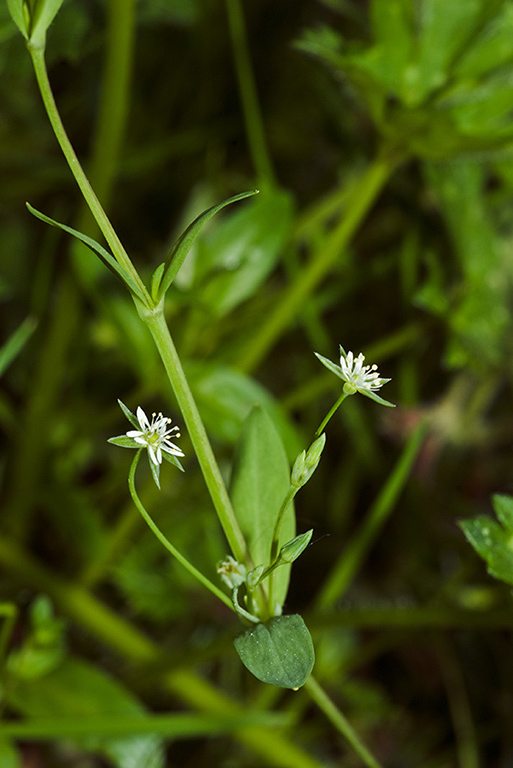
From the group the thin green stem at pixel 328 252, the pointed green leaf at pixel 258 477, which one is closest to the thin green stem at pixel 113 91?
the thin green stem at pixel 328 252

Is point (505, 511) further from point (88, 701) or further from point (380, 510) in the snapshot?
point (88, 701)

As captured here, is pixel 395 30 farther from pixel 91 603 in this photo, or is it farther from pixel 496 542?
pixel 91 603

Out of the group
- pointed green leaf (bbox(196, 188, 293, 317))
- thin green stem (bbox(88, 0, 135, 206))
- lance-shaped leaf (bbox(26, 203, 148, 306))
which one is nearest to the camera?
lance-shaped leaf (bbox(26, 203, 148, 306))

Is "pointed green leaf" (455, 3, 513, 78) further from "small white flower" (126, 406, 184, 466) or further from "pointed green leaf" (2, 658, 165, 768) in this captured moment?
"pointed green leaf" (2, 658, 165, 768)

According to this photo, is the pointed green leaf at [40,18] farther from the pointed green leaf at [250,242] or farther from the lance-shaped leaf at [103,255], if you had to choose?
the pointed green leaf at [250,242]

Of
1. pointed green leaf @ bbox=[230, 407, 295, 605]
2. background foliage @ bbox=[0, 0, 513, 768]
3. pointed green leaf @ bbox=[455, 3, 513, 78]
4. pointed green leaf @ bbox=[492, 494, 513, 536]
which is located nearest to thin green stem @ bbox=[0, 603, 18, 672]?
background foliage @ bbox=[0, 0, 513, 768]

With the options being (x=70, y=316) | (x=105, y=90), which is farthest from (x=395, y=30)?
(x=70, y=316)
